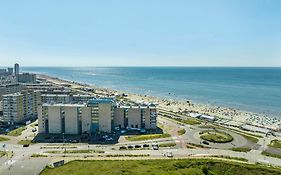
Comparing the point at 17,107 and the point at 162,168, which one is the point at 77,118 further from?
the point at 162,168

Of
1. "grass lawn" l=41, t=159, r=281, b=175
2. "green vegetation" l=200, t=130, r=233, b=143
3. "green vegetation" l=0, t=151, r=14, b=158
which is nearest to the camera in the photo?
"grass lawn" l=41, t=159, r=281, b=175

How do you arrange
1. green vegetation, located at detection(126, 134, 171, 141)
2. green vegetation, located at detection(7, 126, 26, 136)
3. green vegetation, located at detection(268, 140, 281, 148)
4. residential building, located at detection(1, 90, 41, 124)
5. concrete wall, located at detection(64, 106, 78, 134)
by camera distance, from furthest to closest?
residential building, located at detection(1, 90, 41, 124) → concrete wall, located at detection(64, 106, 78, 134) → green vegetation, located at detection(7, 126, 26, 136) → green vegetation, located at detection(126, 134, 171, 141) → green vegetation, located at detection(268, 140, 281, 148)

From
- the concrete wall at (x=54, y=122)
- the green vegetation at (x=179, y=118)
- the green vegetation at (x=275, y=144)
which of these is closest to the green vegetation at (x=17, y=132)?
the concrete wall at (x=54, y=122)

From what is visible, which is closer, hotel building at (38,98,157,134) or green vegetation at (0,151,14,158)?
green vegetation at (0,151,14,158)

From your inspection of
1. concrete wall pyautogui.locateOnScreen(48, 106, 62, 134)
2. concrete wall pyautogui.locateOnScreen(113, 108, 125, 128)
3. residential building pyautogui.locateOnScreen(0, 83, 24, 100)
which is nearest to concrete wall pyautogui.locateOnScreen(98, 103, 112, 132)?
concrete wall pyautogui.locateOnScreen(113, 108, 125, 128)

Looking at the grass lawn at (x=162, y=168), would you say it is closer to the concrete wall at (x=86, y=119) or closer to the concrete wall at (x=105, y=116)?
the concrete wall at (x=105, y=116)

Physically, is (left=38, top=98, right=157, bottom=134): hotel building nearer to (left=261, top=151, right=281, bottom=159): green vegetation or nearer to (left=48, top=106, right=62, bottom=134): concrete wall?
(left=48, top=106, right=62, bottom=134): concrete wall

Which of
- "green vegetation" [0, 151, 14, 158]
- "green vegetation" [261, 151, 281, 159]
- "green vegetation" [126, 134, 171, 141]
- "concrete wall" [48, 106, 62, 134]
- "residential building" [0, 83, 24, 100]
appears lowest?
"green vegetation" [261, 151, 281, 159]

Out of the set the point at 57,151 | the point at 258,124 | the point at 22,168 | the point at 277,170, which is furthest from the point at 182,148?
the point at 258,124

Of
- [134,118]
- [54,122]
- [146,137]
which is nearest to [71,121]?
[54,122]
